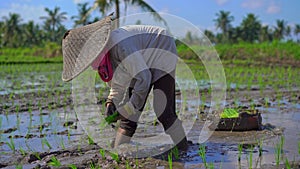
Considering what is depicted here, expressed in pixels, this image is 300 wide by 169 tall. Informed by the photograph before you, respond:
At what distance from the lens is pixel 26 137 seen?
13.3 ft

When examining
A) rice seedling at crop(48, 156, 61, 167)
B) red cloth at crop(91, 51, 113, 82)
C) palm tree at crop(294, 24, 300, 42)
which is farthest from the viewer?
palm tree at crop(294, 24, 300, 42)

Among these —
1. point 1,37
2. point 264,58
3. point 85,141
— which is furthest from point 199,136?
point 1,37

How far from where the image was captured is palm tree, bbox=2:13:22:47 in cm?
4956

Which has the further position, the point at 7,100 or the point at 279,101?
the point at 7,100

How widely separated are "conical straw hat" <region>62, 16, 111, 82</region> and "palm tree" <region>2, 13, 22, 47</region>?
4947 cm

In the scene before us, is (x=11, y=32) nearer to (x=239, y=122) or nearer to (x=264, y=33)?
(x=264, y=33)

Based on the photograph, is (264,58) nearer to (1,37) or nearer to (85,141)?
(85,141)

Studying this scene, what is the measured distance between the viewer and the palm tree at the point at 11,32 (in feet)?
163

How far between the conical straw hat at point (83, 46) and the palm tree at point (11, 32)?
4947 centimetres

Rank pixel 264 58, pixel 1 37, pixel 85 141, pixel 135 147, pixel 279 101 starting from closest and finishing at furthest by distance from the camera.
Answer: pixel 135 147 → pixel 85 141 → pixel 279 101 → pixel 264 58 → pixel 1 37

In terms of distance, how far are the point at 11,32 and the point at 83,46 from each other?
168 feet

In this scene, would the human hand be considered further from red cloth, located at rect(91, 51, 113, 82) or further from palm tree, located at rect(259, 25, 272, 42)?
palm tree, located at rect(259, 25, 272, 42)

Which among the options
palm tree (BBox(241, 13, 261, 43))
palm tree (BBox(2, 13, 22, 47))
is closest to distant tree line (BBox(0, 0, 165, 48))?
palm tree (BBox(2, 13, 22, 47))

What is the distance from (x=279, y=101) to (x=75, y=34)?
454 centimetres
